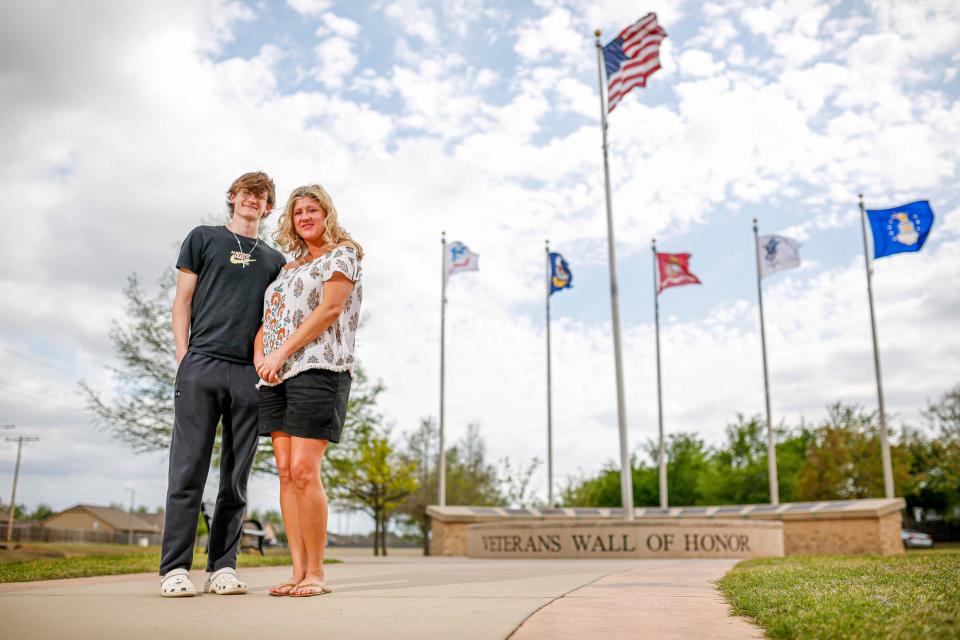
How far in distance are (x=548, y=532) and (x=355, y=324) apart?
11155mm

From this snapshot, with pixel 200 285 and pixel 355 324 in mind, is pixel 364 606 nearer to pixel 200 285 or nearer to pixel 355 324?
pixel 355 324

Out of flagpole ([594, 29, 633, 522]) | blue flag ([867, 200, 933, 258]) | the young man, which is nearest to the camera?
the young man

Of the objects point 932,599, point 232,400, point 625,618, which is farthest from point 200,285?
point 932,599

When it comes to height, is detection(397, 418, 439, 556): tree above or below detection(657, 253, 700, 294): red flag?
below

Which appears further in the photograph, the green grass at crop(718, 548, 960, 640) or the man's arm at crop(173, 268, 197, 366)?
the man's arm at crop(173, 268, 197, 366)

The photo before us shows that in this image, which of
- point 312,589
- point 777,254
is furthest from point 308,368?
point 777,254

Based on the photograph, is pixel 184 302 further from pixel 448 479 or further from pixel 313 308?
pixel 448 479

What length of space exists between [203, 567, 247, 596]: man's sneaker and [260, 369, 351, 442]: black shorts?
76 cm

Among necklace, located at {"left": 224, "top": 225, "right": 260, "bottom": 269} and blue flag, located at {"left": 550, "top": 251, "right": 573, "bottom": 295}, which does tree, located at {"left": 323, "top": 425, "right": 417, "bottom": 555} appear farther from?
necklace, located at {"left": 224, "top": 225, "right": 260, "bottom": 269}

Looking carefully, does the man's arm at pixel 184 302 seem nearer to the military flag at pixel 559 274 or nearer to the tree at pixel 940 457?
the military flag at pixel 559 274

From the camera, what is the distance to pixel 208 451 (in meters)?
4.02

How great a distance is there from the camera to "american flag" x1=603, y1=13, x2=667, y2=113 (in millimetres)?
14734

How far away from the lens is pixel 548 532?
14336mm

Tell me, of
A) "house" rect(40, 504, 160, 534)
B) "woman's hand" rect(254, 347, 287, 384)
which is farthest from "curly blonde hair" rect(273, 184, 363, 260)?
"house" rect(40, 504, 160, 534)
